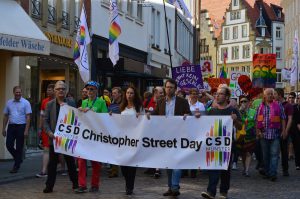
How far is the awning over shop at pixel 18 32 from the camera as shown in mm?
15375

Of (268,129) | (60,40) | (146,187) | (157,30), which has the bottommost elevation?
(146,187)

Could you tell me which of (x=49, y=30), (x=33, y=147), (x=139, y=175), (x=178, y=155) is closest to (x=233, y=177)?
(x=139, y=175)

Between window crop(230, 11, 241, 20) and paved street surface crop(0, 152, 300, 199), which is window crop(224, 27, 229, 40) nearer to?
window crop(230, 11, 241, 20)

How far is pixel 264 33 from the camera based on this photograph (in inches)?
3984

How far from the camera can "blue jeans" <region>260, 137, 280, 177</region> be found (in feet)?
43.5

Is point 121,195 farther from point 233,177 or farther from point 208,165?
point 233,177

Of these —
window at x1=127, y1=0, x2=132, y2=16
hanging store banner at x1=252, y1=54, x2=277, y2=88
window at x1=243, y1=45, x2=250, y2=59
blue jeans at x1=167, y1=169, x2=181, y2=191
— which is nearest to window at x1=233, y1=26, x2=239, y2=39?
window at x1=243, y1=45, x2=250, y2=59

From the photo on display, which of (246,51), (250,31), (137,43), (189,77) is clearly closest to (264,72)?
(189,77)

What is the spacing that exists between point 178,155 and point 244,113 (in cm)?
552

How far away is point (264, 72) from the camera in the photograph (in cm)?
2191

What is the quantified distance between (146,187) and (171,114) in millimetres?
1877

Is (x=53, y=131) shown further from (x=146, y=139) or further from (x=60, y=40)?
(x=60, y=40)

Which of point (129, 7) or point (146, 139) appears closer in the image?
point (146, 139)

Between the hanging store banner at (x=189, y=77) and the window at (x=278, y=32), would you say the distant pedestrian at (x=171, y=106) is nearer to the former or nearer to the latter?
the hanging store banner at (x=189, y=77)
